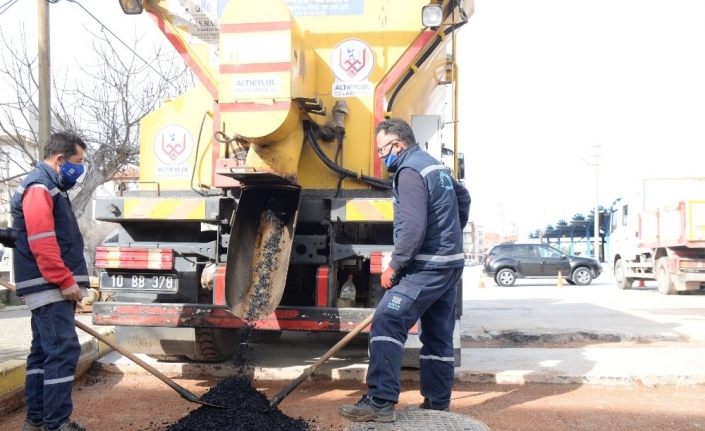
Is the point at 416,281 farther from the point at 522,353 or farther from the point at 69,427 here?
the point at 522,353

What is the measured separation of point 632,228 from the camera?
2036 cm

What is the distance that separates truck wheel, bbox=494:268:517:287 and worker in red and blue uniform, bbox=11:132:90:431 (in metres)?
20.3

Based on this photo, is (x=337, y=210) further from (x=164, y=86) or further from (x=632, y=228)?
(x=632, y=228)

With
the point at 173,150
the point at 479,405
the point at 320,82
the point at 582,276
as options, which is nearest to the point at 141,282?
the point at 173,150

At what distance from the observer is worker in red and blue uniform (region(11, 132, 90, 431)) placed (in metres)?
3.76

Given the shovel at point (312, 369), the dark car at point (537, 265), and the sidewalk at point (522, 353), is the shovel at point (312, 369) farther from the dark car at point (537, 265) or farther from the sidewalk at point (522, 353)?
the dark car at point (537, 265)

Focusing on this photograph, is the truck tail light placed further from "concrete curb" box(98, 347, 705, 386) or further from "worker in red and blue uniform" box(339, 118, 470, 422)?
"worker in red and blue uniform" box(339, 118, 470, 422)

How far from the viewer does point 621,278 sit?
2062 cm

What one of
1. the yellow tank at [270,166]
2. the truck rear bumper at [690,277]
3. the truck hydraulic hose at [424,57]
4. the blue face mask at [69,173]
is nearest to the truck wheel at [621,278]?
the truck rear bumper at [690,277]

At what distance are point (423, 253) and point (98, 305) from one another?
8.43 ft

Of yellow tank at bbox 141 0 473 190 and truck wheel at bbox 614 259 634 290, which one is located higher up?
yellow tank at bbox 141 0 473 190

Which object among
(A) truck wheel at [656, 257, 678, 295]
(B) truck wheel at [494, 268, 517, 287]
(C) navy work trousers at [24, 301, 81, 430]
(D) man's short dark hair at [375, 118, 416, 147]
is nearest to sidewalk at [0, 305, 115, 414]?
(C) navy work trousers at [24, 301, 81, 430]

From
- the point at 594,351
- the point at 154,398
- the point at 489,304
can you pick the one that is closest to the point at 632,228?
the point at 489,304

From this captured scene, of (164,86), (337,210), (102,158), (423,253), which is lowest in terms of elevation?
(423,253)
